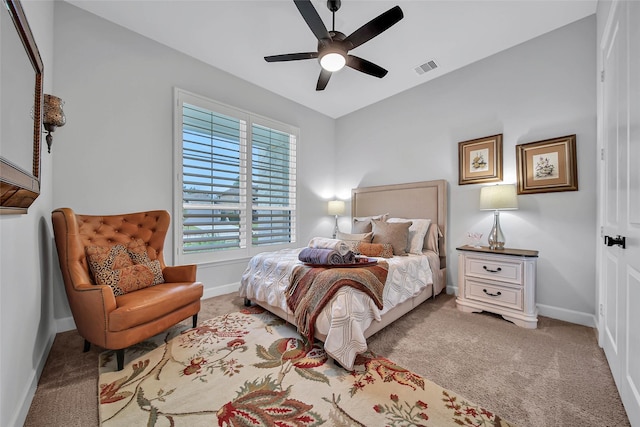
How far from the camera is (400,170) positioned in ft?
13.1

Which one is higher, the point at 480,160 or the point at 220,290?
the point at 480,160

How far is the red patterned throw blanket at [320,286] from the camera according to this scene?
187cm

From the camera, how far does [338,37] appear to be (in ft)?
7.16

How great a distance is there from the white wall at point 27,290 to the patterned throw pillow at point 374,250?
2.59 meters

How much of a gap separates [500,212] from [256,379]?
10.3ft

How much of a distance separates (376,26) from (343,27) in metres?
0.82

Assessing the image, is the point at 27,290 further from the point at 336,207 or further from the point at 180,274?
the point at 336,207

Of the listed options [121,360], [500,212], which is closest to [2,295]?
[121,360]

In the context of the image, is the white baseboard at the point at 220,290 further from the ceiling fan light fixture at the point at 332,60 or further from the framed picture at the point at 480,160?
the framed picture at the point at 480,160

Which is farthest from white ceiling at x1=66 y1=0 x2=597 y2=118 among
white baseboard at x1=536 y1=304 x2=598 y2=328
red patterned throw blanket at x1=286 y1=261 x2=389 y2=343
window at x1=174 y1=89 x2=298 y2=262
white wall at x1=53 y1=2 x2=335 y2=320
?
white baseboard at x1=536 y1=304 x2=598 y2=328

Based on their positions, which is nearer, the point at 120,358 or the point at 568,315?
the point at 120,358

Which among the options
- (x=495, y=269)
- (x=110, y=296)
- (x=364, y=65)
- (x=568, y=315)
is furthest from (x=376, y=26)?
(x=568, y=315)

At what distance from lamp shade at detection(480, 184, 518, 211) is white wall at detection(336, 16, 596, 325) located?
12.7 inches

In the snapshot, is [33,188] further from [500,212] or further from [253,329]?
[500,212]
